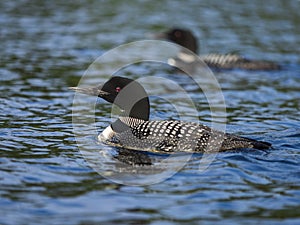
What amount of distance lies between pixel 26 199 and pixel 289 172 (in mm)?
2251

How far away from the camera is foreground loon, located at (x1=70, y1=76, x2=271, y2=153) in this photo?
237 inches

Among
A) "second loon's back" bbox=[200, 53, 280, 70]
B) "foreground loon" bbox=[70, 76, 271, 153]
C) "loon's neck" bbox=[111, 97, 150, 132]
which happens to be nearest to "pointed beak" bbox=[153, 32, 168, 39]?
"second loon's back" bbox=[200, 53, 280, 70]

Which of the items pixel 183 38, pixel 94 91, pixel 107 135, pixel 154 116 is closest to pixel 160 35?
pixel 183 38

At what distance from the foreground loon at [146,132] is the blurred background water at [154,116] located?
152 mm

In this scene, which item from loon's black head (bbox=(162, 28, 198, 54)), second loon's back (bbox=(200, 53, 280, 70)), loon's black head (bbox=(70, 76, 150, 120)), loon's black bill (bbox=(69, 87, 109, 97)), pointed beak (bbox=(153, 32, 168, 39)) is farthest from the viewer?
pointed beak (bbox=(153, 32, 168, 39))

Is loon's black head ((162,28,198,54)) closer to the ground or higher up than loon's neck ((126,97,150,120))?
closer to the ground

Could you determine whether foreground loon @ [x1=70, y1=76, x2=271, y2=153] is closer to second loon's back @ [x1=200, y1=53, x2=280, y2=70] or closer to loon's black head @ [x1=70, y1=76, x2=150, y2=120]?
loon's black head @ [x1=70, y1=76, x2=150, y2=120]

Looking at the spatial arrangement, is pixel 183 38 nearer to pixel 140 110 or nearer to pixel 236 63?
pixel 236 63

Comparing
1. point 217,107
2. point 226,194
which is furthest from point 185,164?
point 217,107

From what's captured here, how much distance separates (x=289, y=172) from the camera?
551 cm

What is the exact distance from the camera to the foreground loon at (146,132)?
601 cm

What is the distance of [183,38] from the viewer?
11.6 m

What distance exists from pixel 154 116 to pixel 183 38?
3969mm

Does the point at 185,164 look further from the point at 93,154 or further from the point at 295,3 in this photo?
the point at 295,3
